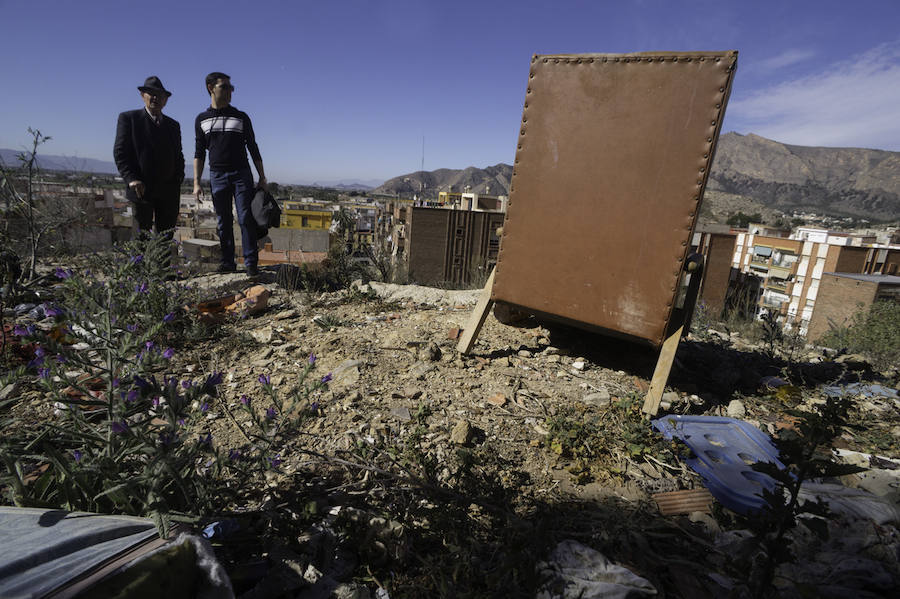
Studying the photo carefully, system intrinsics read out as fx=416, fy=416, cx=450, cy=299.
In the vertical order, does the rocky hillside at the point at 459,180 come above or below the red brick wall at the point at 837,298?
above

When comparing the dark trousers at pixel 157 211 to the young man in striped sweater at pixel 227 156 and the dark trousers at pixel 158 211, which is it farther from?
the young man in striped sweater at pixel 227 156

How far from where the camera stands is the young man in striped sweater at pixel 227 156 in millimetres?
4246

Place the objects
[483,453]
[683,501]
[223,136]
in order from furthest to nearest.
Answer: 1. [223,136]
2. [483,453]
3. [683,501]

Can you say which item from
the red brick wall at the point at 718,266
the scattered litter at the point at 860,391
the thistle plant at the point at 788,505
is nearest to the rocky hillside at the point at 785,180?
the red brick wall at the point at 718,266

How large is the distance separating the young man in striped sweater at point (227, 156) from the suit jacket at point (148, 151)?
23 cm

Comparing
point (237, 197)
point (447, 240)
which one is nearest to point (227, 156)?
point (237, 197)

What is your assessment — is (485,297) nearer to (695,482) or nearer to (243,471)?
(695,482)

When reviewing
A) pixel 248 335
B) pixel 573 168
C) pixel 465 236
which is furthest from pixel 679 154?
pixel 465 236

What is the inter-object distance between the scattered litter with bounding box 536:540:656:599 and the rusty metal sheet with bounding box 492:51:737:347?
147cm

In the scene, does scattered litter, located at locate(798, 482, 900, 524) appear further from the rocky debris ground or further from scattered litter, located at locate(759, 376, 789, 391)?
scattered litter, located at locate(759, 376, 789, 391)

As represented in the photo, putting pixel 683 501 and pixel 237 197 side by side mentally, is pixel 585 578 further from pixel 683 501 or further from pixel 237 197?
pixel 237 197

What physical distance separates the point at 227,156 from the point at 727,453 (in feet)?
16.0

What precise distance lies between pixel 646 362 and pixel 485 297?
55.1 inches

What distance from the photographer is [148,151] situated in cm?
410
